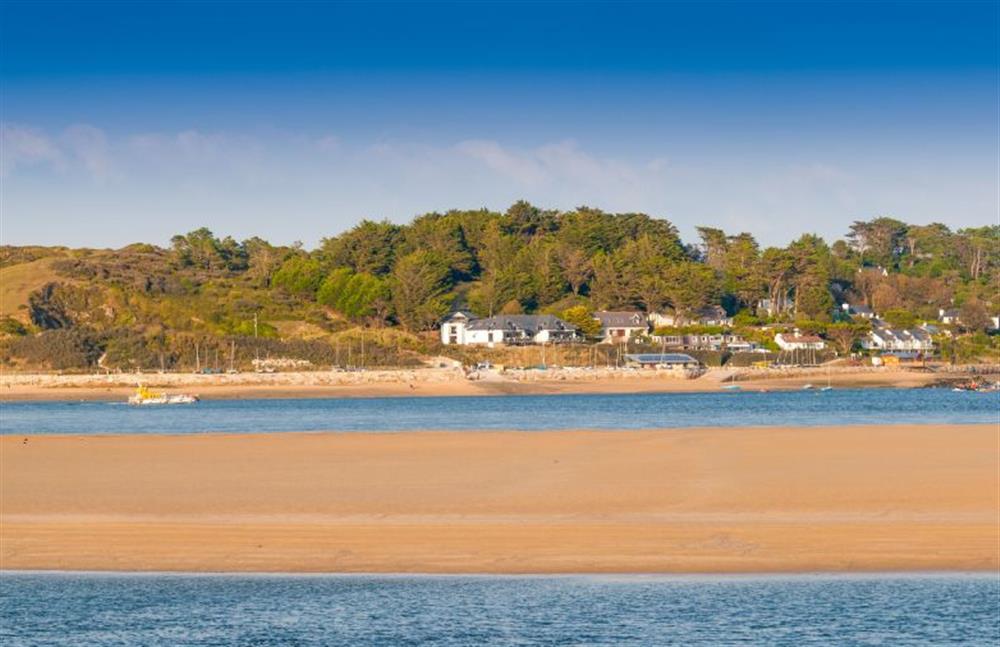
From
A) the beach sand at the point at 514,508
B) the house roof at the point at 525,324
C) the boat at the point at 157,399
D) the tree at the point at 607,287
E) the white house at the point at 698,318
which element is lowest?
the boat at the point at 157,399

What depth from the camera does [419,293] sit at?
112 meters

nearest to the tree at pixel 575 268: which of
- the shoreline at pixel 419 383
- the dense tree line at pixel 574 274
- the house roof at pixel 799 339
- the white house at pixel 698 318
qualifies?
the dense tree line at pixel 574 274

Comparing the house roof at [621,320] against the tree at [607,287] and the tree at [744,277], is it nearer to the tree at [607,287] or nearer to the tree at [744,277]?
the tree at [607,287]

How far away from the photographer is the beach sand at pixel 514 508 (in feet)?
49.7

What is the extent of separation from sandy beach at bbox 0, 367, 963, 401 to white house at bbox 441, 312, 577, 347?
17.0 meters

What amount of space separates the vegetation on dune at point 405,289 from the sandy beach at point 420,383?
41.0ft

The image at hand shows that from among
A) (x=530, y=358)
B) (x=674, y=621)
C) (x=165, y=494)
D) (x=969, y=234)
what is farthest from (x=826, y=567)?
(x=969, y=234)

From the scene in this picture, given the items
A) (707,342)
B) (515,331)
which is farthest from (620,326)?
(515,331)

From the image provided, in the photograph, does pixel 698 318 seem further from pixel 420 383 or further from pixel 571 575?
pixel 571 575

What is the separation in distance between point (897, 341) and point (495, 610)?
107 meters

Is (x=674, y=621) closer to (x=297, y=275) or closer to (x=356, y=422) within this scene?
(x=356, y=422)

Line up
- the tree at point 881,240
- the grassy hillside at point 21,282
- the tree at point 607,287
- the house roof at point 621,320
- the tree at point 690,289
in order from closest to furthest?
the grassy hillside at point 21,282 < the house roof at point 621,320 < the tree at point 690,289 < the tree at point 607,287 < the tree at point 881,240

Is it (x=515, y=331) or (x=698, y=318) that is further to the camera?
(x=698, y=318)

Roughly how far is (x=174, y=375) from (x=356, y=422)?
43.1 meters
